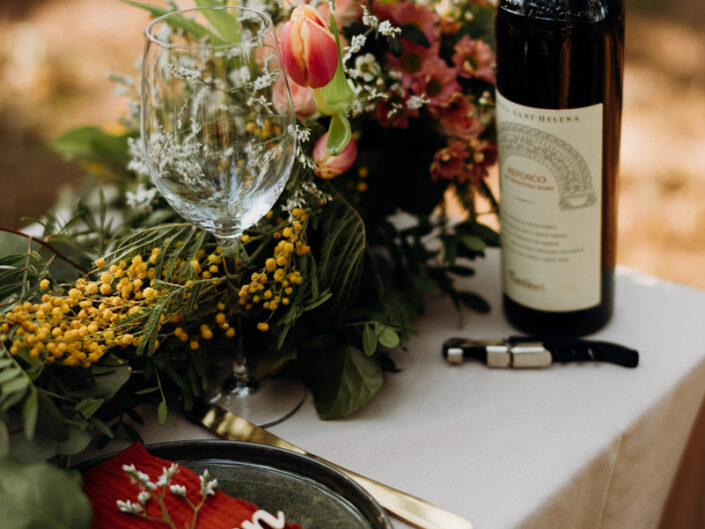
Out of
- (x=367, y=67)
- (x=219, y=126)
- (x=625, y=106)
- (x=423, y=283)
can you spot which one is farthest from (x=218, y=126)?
(x=625, y=106)

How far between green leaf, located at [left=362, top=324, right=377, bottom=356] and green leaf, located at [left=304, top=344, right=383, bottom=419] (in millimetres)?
20

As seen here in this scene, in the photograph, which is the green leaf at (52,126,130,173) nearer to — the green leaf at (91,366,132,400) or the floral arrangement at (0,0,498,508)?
the floral arrangement at (0,0,498,508)

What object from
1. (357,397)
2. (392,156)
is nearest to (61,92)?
(392,156)

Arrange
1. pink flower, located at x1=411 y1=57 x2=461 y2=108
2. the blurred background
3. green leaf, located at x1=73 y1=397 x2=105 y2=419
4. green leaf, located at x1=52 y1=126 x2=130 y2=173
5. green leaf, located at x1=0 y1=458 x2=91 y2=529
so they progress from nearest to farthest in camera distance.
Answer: green leaf, located at x1=0 y1=458 x2=91 y2=529, green leaf, located at x1=73 y1=397 x2=105 y2=419, pink flower, located at x1=411 y1=57 x2=461 y2=108, green leaf, located at x1=52 y1=126 x2=130 y2=173, the blurred background

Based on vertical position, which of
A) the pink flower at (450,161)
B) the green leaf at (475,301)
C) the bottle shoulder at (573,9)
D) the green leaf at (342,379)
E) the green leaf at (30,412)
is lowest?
the green leaf at (475,301)

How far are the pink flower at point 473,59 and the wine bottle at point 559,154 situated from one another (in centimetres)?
9

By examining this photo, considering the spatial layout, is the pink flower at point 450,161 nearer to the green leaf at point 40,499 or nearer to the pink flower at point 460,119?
the pink flower at point 460,119

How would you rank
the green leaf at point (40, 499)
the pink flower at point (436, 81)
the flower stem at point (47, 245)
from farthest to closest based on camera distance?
the pink flower at point (436, 81), the flower stem at point (47, 245), the green leaf at point (40, 499)

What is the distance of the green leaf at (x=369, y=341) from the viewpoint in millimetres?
686

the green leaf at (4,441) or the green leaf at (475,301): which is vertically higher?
the green leaf at (4,441)

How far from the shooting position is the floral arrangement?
0.58 metres

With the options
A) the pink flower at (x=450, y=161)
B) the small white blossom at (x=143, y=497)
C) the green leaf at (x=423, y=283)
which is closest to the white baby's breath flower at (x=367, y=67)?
the pink flower at (x=450, y=161)

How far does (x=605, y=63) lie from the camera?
665 mm

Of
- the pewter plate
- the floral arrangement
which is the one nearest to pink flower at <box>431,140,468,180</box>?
the floral arrangement
